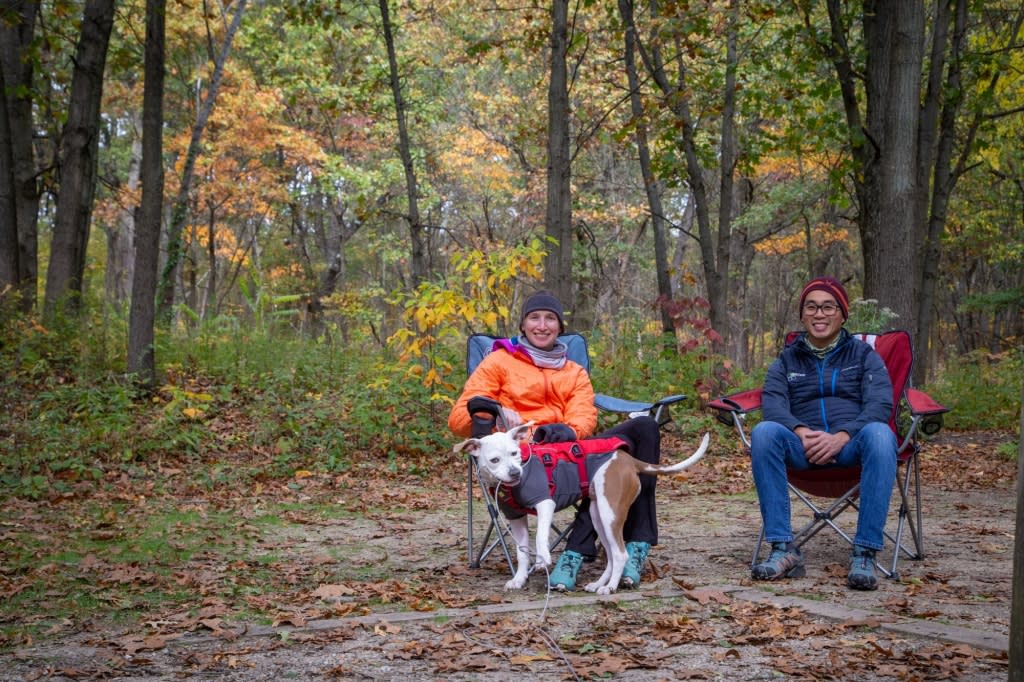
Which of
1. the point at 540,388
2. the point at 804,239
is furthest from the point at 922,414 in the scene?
the point at 804,239

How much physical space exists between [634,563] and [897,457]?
4.37ft

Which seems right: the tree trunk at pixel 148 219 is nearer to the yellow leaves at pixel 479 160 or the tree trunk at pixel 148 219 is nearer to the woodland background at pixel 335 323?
the woodland background at pixel 335 323

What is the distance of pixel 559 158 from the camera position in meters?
8.34

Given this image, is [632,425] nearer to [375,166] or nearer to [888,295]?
[888,295]

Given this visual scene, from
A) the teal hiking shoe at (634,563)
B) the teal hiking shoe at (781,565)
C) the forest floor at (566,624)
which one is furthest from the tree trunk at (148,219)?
the teal hiking shoe at (781,565)

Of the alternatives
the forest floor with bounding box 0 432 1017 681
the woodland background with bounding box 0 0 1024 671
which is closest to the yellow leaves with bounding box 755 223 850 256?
the woodland background with bounding box 0 0 1024 671

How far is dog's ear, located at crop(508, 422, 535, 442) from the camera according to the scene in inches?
147

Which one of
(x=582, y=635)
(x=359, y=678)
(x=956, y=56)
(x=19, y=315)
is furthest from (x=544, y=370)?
(x=956, y=56)

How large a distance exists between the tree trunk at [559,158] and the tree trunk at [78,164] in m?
4.26

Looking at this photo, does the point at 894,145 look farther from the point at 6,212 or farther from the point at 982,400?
the point at 6,212

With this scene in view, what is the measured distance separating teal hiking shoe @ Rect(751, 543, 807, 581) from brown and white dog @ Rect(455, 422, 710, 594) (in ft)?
1.77

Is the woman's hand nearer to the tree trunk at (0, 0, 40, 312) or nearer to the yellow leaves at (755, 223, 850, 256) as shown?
Answer: the tree trunk at (0, 0, 40, 312)

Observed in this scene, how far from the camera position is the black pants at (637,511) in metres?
3.95

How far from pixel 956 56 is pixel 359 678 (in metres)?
10.0
